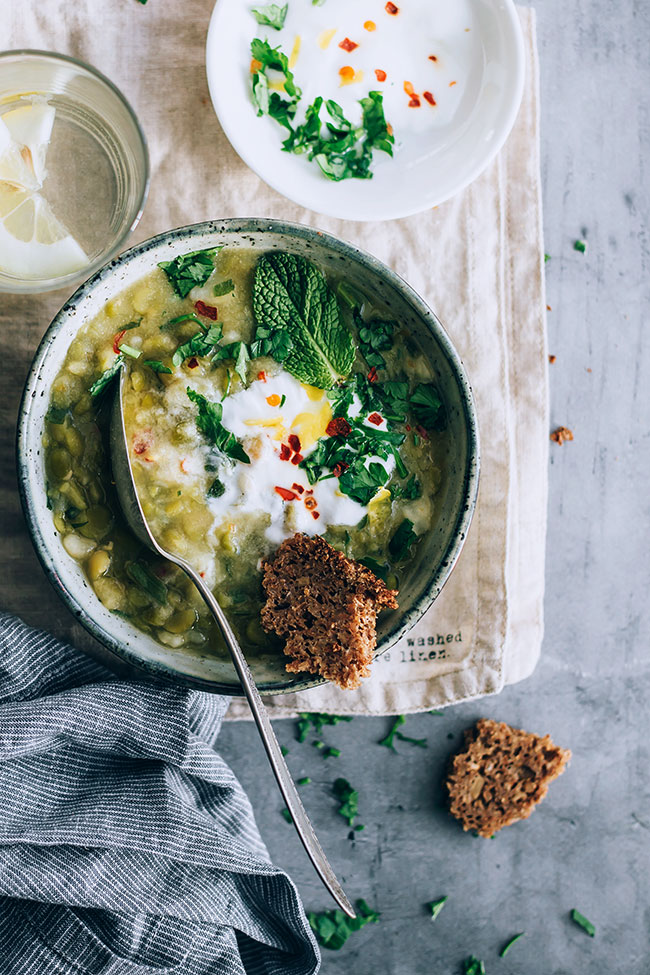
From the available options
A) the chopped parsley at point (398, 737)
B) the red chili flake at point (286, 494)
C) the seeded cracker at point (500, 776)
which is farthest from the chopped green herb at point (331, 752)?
the red chili flake at point (286, 494)

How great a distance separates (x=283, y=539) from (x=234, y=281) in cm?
68

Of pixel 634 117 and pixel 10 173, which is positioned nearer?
pixel 10 173

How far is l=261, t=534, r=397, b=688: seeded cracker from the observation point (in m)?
2.06

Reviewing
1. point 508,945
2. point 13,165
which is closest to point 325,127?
point 13,165

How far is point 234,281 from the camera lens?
7.40 ft

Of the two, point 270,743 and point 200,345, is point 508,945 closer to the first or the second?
point 270,743

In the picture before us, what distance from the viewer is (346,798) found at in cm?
279

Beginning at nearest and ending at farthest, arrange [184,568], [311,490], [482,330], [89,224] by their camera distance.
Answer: [184,568]
[311,490]
[89,224]
[482,330]

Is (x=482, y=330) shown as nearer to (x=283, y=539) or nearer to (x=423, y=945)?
(x=283, y=539)

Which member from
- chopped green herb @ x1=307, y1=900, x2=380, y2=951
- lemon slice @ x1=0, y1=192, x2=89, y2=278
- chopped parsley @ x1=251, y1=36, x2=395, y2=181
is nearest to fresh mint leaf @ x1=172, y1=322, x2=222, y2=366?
lemon slice @ x1=0, y1=192, x2=89, y2=278

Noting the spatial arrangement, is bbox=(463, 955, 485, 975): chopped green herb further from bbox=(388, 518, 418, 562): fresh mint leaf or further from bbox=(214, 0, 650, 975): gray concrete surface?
bbox=(388, 518, 418, 562): fresh mint leaf

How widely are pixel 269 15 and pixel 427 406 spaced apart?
1.22 meters

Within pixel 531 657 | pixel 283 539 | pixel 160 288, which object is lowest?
pixel 531 657

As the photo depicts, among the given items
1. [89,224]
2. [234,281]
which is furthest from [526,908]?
[89,224]
